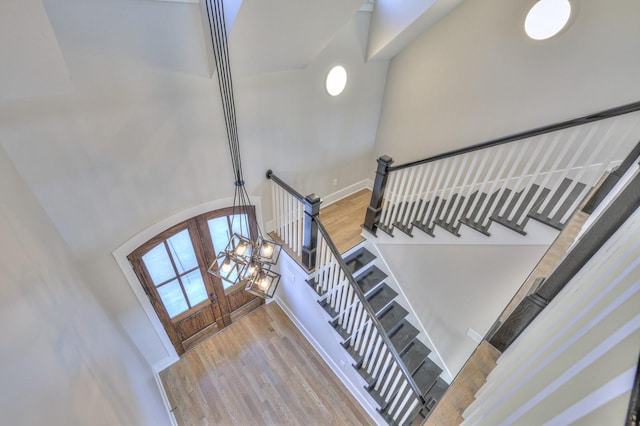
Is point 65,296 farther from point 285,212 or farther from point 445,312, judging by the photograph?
point 445,312

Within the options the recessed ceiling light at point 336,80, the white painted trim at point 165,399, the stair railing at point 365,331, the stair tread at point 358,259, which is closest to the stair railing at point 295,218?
the stair railing at point 365,331

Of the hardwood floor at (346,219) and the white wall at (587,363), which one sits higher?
the white wall at (587,363)

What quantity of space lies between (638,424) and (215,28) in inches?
116

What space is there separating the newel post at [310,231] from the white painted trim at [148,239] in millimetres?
914

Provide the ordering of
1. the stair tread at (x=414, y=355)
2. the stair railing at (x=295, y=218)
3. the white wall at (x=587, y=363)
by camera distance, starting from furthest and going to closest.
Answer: the stair tread at (x=414, y=355) → the stair railing at (x=295, y=218) → the white wall at (x=587, y=363)

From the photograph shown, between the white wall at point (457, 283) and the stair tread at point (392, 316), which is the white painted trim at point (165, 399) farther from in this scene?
the white wall at point (457, 283)

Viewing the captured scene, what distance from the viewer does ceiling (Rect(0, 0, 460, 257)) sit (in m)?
1.79

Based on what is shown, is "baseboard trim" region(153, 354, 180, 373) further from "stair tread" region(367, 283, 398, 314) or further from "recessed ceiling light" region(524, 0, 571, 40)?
"recessed ceiling light" region(524, 0, 571, 40)

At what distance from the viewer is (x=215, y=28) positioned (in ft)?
7.43

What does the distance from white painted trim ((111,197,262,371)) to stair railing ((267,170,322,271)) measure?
0.30 meters

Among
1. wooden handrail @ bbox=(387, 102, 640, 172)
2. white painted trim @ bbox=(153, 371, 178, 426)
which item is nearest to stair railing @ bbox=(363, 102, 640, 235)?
wooden handrail @ bbox=(387, 102, 640, 172)

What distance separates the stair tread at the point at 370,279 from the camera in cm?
378

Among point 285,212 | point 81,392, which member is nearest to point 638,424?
point 81,392

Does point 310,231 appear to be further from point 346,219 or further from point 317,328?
point 317,328
